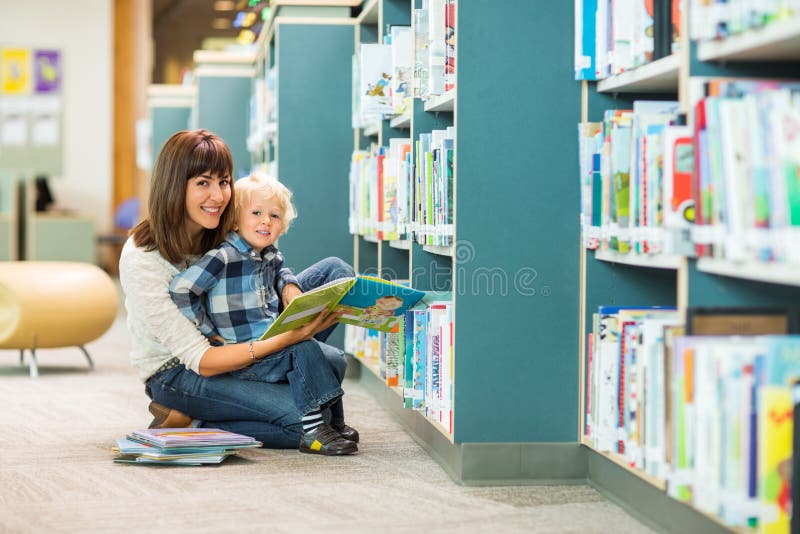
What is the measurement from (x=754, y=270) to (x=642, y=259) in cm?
49

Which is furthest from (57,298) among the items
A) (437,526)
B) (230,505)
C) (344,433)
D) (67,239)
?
(67,239)

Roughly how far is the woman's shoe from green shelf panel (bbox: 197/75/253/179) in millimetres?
3672

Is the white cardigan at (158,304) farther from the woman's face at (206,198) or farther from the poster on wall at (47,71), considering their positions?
the poster on wall at (47,71)

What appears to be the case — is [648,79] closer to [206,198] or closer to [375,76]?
[206,198]

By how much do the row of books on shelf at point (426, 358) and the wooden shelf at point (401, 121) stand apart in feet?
2.42

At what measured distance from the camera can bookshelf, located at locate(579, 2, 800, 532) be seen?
1.81 meters

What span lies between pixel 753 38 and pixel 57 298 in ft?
10.8

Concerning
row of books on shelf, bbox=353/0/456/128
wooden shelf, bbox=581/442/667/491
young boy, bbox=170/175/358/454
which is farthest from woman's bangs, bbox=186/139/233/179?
wooden shelf, bbox=581/442/667/491

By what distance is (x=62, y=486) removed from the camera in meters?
2.54

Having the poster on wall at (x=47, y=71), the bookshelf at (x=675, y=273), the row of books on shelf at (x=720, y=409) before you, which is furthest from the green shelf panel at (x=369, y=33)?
the poster on wall at (x=47, y=71)

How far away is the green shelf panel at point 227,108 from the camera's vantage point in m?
6.61

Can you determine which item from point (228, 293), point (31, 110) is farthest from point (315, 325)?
point (31, 110)

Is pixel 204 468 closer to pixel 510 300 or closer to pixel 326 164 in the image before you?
pixel 510 300

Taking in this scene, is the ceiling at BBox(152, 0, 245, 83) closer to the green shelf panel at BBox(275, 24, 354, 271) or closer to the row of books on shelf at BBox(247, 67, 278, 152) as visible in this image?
the row of books on shelf at BBox(247, 67, 278, 152)
